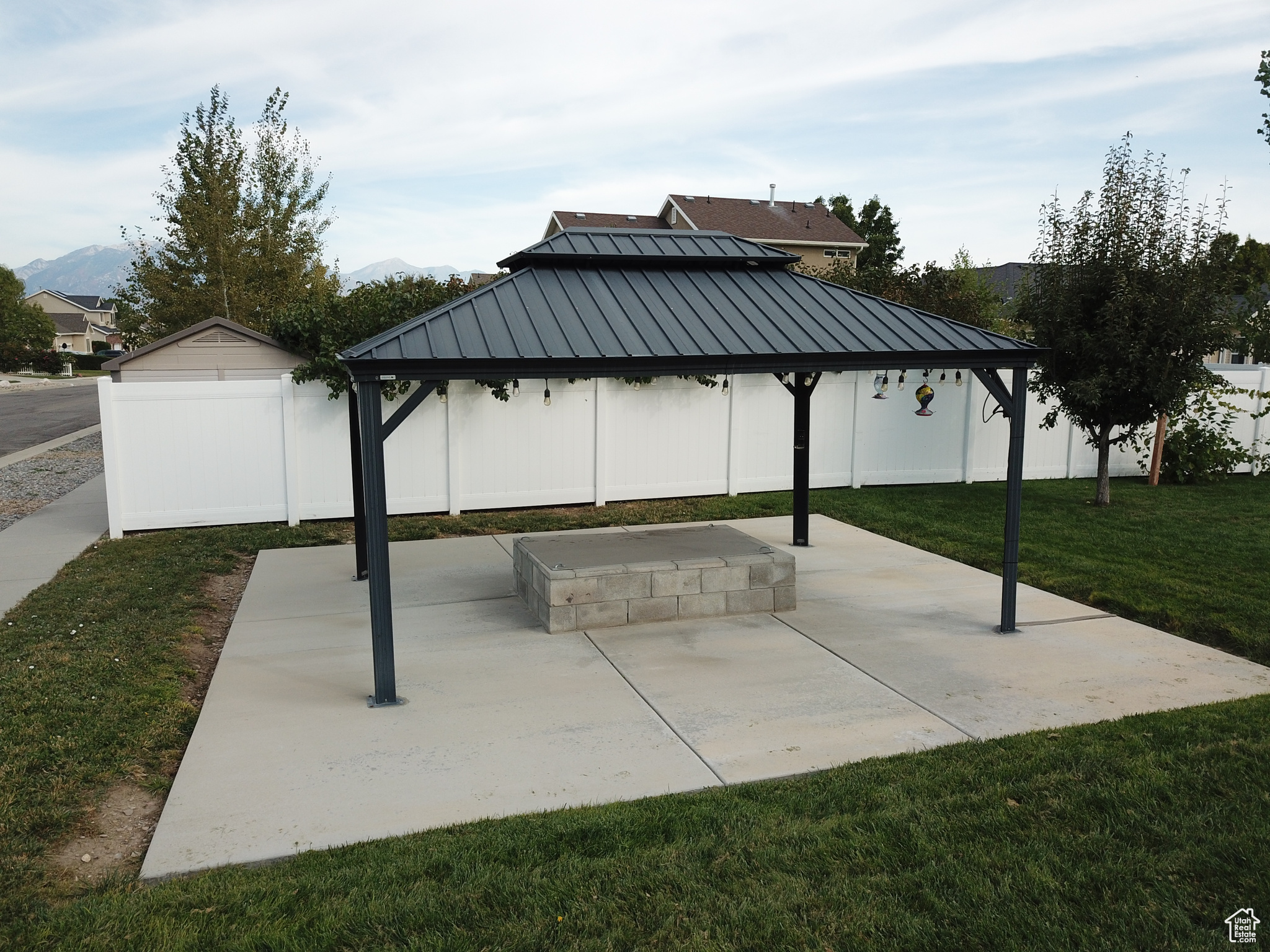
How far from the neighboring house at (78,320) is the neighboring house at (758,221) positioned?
56690 millimetres

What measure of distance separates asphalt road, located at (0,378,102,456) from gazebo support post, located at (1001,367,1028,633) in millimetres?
18081

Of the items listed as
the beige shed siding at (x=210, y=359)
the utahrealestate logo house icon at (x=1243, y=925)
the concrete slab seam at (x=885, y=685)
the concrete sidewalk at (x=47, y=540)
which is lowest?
the concrete slab seam at (x=885, y=685)

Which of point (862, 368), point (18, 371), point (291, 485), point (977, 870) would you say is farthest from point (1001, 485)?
point (18, 371)

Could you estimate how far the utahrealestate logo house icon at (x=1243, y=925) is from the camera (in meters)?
3.39

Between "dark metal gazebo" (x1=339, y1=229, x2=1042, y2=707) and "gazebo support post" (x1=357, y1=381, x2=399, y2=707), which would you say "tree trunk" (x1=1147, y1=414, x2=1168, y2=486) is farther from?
"gazebo support post" (x1=357, y1=381, x2=399, y2=707)

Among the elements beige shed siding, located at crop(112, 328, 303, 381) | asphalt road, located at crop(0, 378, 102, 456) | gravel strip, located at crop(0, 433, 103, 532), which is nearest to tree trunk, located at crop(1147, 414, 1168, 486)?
beige shed siding, located at crop(112, 328, 303, 381)

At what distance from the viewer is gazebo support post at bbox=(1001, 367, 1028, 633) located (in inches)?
284

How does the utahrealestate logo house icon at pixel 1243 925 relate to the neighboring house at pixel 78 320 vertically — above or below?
below

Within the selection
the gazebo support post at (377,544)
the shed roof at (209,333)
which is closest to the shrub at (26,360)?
the shed roof at (209,333)

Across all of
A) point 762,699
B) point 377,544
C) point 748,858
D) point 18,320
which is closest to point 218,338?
point 377,544

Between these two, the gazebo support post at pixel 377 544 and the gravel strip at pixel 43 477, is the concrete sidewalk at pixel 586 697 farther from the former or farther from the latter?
the gravel strip at pixel 43 477

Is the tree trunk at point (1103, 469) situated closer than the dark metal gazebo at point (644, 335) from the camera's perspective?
No

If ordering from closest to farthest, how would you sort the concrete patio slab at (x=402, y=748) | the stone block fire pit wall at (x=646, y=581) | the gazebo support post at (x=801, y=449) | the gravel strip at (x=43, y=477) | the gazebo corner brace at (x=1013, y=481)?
the concrete patio slab at (x=402, y=748)
the gazebo corner brace at (x=1013, y=481)
the stone block fire pit wall at (x=646, y=581)
the gazebo support post at (x=801, y=449)
the gravel strip at (x=43, y=477)

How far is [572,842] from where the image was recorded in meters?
4.15
